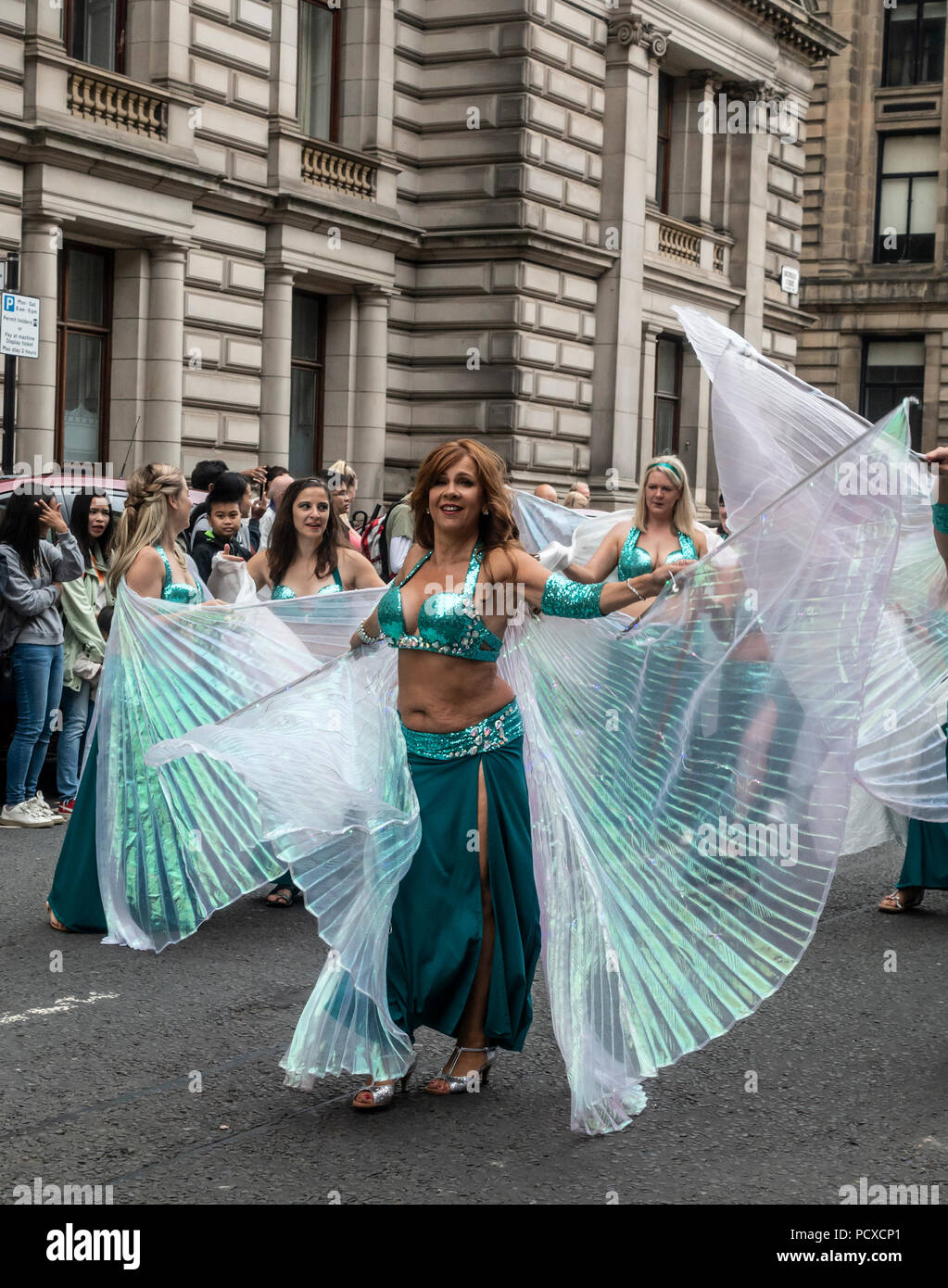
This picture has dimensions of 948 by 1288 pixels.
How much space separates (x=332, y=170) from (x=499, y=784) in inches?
704

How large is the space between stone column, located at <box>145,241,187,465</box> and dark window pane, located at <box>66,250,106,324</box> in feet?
1.81

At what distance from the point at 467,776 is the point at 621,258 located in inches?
853

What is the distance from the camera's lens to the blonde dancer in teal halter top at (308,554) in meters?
8.12

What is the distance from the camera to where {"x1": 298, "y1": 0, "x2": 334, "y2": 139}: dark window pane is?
22125 millimetres

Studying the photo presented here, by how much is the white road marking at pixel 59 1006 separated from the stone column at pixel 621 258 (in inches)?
760

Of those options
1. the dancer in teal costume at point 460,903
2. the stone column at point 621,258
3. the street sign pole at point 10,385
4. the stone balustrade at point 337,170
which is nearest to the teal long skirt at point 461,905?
the dancer in teal costume at point 460,903

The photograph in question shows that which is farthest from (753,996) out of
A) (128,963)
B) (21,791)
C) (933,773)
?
(21,791)

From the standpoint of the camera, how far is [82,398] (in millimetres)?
18719

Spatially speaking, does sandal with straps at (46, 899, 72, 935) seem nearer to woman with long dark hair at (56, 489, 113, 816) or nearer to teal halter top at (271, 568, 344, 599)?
teal halter top at (271, 568, 344, 599)

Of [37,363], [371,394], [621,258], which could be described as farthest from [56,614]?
[621,258]

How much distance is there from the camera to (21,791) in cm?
1016

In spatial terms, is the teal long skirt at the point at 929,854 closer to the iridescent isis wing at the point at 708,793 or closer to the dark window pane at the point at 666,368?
the iridescent isis wing at the point at 708,793

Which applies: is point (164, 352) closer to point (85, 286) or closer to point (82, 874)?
point (85, 286)

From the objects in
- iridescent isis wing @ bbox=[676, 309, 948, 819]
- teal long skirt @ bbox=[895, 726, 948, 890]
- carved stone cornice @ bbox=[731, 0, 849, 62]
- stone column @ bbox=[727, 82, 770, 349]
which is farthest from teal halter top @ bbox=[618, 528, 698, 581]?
carved stone cornice @ bbox=[731, 0, 849, 62]
